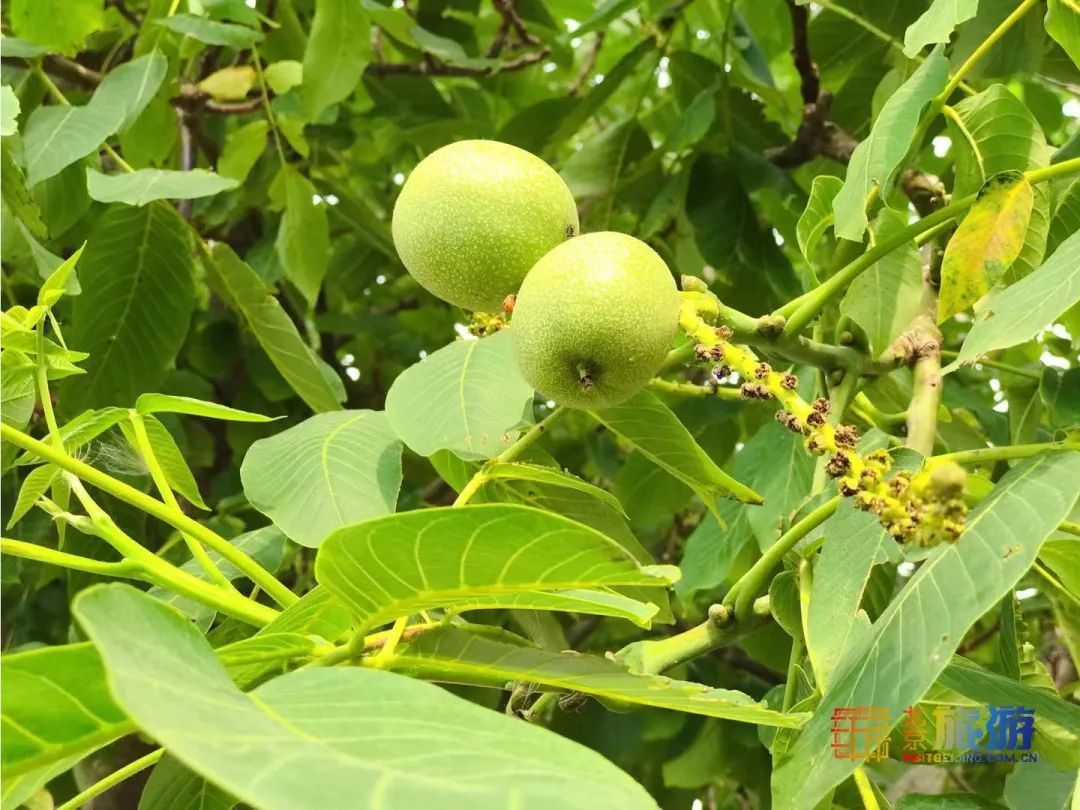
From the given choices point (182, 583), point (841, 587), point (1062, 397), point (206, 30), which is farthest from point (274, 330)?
point (1062, 397)

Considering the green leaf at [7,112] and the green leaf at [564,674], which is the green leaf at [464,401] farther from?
the green leaf at [7,112]

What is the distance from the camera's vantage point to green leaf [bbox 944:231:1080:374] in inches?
31.3

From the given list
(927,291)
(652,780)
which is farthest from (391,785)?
(652,780)

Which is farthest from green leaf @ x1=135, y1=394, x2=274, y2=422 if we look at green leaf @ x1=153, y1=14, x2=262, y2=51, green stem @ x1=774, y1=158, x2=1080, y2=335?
green leaf @ x1=153, y1=14, x2=262, y2=51

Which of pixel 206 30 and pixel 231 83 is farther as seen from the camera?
pixel 231 83

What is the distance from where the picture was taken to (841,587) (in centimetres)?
92

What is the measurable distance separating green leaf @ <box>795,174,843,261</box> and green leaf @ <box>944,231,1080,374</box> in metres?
0.26

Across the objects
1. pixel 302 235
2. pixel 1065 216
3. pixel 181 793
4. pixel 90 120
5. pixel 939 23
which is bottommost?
pixel 181 793

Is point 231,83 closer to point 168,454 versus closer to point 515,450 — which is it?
point 168,454

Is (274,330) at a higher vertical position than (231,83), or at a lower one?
lower

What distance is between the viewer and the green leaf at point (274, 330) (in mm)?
1567

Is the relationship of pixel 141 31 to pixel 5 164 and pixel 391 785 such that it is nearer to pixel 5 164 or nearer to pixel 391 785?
pixel 5 164

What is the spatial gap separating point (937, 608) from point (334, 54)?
139 centimetres

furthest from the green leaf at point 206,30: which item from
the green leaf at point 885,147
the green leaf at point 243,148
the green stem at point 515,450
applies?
the green leaf at point 885,147
